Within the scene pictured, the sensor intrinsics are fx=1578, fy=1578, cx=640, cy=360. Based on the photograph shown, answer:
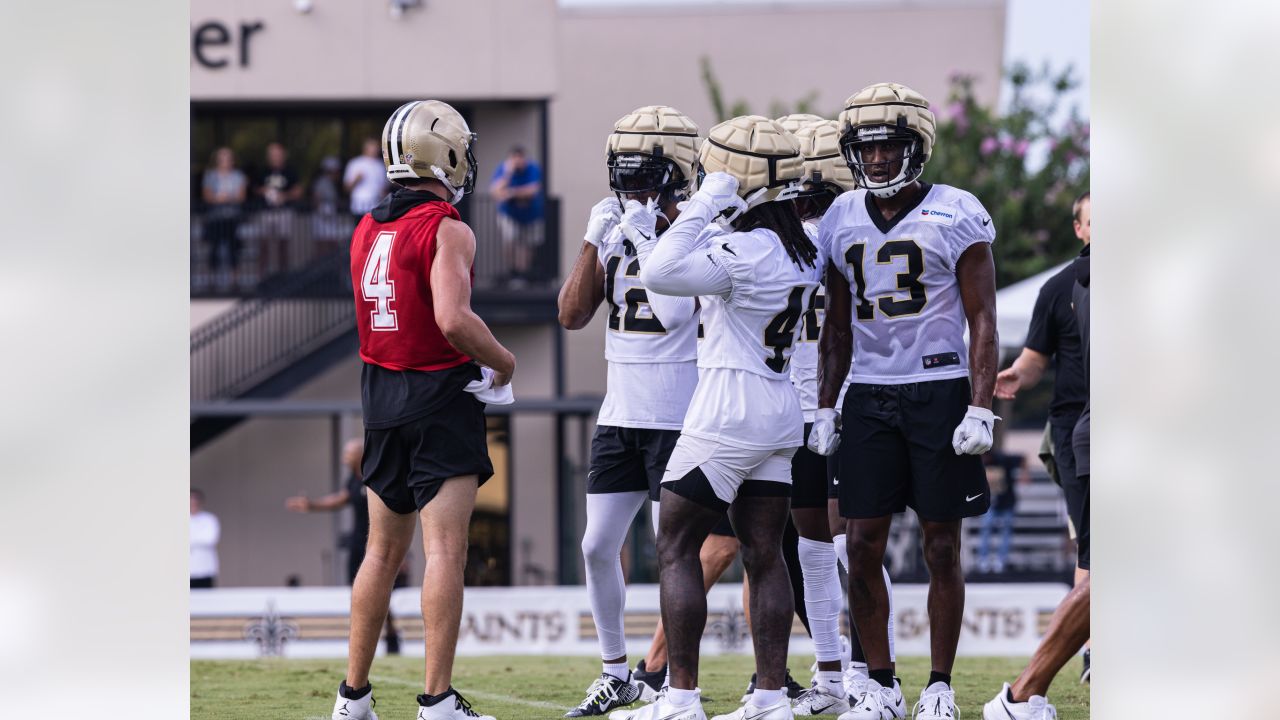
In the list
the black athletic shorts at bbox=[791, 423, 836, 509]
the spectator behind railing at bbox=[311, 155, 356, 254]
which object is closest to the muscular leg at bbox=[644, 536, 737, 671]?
the black athletic shorts at bbox=[791, 423, 836, 509]

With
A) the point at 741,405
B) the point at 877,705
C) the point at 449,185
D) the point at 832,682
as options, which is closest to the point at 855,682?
the point at 832,682

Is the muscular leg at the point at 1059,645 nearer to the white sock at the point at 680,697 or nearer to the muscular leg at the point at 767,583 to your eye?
the muscular leg at the point at 767,583

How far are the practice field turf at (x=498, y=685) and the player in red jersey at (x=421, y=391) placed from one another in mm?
968

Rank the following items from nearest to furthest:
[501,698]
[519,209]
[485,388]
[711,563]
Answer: [485,388], [711,563], [501,698], [519,209]

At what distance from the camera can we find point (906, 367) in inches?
243

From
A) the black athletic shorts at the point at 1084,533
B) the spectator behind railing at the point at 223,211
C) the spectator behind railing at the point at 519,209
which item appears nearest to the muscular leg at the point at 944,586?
the black athletic shorts at the point at 1084,533

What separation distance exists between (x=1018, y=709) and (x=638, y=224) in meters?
2.32

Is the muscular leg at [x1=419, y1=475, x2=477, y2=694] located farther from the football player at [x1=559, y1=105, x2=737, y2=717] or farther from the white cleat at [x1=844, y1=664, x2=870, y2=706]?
the white cleat at [x1=844, y1=664, x2=870, y2=706]

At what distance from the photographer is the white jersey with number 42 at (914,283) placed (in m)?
6.15

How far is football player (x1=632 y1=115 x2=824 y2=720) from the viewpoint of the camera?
18.7 feet

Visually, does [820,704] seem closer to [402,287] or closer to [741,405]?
[741,405]

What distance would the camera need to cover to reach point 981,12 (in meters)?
25.8
